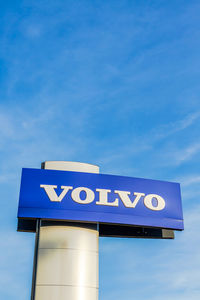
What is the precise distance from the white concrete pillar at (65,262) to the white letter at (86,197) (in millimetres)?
968

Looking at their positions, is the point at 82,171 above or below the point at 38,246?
above

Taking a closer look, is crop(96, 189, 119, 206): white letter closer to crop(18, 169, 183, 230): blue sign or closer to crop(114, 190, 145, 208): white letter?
crop(18, 169, 183, 230): blue sign

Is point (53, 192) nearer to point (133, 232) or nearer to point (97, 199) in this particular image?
point (97, 199)

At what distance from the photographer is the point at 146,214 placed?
1652cm

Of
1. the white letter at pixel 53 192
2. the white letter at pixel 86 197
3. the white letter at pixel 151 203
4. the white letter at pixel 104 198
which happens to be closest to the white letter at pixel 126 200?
the white letter at pixel 104 198

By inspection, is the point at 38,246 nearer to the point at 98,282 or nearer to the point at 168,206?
the point at 98,282

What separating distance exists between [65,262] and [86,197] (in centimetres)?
275

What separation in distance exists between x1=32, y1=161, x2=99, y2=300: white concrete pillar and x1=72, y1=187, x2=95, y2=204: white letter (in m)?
0.97

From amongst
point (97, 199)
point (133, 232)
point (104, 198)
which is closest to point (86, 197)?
point (97, 199)

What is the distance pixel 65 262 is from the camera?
14797mm

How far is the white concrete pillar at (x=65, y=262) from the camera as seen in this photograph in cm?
1444

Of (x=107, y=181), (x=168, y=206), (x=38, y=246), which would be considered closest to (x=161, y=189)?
(x=168, y=206)

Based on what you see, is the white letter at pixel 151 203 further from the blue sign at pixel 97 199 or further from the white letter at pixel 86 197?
the white letter at pixel 86 197

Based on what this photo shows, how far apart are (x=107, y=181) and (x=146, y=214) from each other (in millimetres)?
2218
